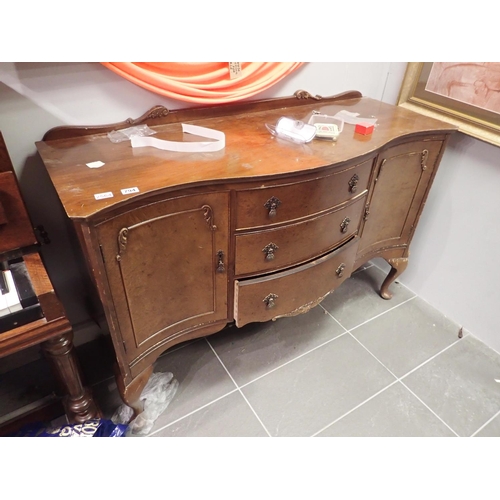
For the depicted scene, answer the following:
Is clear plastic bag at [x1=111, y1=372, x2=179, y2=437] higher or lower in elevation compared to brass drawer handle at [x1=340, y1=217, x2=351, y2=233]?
lower

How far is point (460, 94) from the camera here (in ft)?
5.23

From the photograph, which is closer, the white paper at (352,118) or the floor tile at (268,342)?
the white paper at (352,118)

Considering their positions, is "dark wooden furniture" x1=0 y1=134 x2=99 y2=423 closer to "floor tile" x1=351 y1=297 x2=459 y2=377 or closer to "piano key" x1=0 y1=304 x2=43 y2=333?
"piano key" x1=0 y1=304 x2=43 y2=333

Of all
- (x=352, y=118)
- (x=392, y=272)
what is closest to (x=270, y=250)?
(x=352, y=118)

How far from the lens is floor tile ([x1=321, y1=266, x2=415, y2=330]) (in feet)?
6.32

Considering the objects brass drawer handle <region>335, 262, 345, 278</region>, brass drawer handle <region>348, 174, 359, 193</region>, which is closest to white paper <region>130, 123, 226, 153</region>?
brass drawer handle <region>348, 174, 359, 193</region>

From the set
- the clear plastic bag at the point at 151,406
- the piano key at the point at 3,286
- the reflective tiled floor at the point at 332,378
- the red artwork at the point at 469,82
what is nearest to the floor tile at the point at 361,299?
Answer: the reflective tiled floor at the point at 332,378

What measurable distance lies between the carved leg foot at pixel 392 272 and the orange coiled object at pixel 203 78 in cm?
103

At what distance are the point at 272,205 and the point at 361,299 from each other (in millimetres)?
1130

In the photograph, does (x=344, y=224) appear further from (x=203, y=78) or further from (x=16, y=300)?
(x=16, y=300)

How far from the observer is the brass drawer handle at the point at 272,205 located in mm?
1111

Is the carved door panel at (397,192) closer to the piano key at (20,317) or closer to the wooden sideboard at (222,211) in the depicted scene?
the wooden sideboard at (222,211)

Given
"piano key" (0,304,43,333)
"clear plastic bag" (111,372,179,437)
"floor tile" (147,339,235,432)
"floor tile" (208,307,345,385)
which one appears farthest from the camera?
"floor tile" (208,307,345,385)

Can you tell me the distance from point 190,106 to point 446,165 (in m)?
1.21
